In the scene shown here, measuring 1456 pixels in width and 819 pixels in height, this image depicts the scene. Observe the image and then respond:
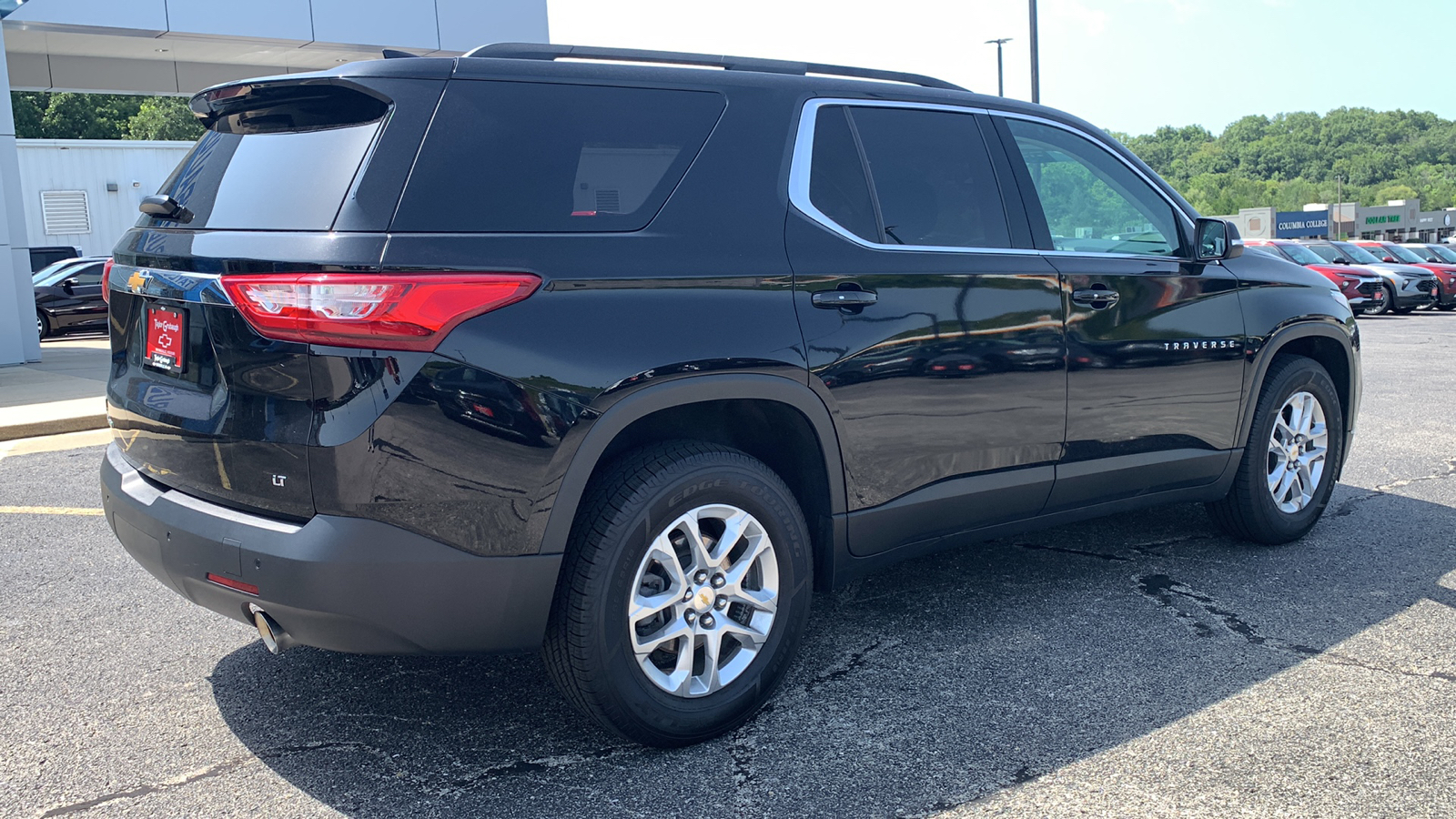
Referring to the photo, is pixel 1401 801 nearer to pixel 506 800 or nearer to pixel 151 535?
pixel 506 800

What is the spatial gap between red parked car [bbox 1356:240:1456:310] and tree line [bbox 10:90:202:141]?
57.6 metres

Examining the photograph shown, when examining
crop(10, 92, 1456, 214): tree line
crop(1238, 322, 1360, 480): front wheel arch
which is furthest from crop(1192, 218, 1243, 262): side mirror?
crop(10, 92, 1456, 214): tree line

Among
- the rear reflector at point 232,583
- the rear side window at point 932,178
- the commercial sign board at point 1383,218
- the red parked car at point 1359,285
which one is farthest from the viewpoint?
the commercial sign board at point 1383,218

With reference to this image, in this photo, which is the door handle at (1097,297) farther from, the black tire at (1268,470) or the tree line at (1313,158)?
the tree line at (1313,158)

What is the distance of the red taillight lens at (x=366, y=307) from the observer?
8.66 feet

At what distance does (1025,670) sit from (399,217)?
2.31m

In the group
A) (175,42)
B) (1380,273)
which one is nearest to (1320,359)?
(175,42)

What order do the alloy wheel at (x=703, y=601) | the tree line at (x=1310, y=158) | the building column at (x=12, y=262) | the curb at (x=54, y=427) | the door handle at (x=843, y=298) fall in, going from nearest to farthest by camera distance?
the alloy wheel at (x=703, y=601) < the door handle at (x=843, y=298) < the curb at (x=54, y=427) < the building column at (x=12, y=262) < the tree line at (x=1310, y=158)

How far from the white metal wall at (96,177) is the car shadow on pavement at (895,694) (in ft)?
79.7

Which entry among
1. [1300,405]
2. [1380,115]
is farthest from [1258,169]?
[1300,405]

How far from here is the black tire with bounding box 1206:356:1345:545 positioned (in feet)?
15.8

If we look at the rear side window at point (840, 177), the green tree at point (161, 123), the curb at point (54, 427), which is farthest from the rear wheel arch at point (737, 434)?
the green tree at point (161, 123)

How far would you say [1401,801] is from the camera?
111 inches

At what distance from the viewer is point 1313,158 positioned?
153 meters
